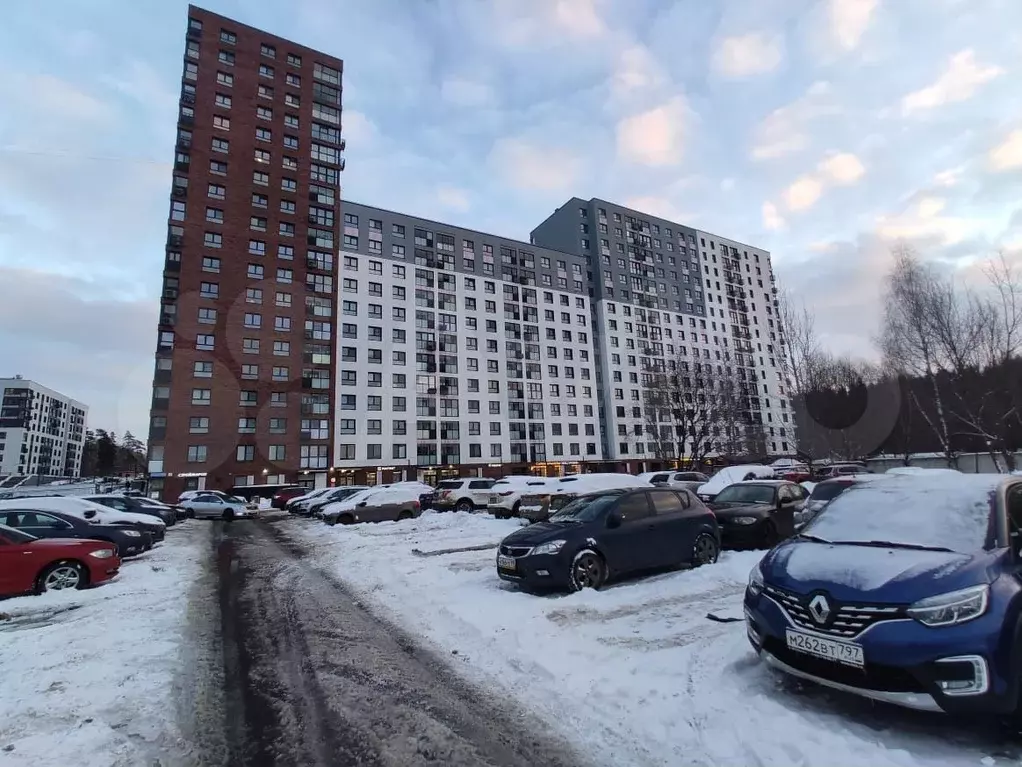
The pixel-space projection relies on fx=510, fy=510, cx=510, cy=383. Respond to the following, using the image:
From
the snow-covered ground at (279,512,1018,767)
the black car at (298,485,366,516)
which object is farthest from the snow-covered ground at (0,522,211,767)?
the black car at (298,485,366,516)

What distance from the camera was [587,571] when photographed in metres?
7.84

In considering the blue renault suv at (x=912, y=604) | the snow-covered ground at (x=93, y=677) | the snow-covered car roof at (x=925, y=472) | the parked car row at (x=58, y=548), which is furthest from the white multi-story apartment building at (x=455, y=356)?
the blue renault suv at (x=912, y=604)

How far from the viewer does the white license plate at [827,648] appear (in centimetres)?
351

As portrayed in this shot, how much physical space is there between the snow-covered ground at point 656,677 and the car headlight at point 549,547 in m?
0.66

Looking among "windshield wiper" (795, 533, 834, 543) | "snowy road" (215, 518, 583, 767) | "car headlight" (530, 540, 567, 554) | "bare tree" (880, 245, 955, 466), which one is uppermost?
"bare tree" (880, 245, 955, 466)

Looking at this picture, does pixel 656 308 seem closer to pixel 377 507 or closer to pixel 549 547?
pixel 377 507

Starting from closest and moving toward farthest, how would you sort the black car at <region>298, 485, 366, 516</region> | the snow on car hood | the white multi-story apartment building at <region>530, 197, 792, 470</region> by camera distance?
the snow on car hood → the black car at <region>298, 485, 366, 516</region> → the white multi-story apartment building at <region>530, 197, 792, 470</region>

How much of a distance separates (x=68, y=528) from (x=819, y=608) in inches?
567

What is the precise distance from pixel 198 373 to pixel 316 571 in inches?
1791

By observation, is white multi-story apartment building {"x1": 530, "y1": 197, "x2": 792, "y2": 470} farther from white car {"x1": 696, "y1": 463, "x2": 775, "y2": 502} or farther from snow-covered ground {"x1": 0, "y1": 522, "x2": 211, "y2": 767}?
snow-covered ground {"x1": 0, "y1": 522, "x2": 211, "y2": 767}

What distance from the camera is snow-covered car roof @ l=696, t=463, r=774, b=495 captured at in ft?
69.4

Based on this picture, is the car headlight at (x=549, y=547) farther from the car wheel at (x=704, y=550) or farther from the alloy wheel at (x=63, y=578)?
the alloy wheel at (x=63, y=578)

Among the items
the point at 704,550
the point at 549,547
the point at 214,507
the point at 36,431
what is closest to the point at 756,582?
the point at 549,547

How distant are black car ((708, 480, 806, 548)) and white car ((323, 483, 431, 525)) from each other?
1482cm
